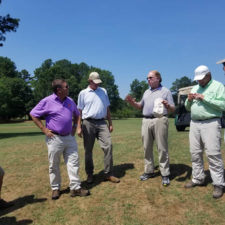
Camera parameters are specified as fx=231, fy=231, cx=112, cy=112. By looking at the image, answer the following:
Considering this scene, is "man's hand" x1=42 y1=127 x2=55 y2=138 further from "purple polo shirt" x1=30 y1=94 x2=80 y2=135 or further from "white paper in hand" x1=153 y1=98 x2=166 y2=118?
"white paper in hand" x1=153 y1=98 x2=166 y2=118

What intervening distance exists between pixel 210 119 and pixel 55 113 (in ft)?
9.20

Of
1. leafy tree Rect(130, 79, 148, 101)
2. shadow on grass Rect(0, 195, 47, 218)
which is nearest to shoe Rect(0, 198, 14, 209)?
shadow on grass Rect(0, 195, 47, 218)

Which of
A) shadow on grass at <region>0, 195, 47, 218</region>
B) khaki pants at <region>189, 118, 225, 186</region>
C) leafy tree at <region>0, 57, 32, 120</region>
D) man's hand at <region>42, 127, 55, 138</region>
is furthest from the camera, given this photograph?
leafy tree at <region>0, 57, 32, 120</region>

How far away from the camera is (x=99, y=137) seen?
5.17 metres

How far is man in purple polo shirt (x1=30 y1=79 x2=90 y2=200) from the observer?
14.2ft

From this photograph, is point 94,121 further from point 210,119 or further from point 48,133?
point 210,119

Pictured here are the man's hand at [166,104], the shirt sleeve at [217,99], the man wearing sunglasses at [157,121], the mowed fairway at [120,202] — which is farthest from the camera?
the man wearing sunglasses at [157,121]

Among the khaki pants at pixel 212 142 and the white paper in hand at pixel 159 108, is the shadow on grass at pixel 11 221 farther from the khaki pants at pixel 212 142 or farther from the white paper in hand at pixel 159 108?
the khaki pants at pixel 212 142

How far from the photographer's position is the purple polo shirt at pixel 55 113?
4.33 m

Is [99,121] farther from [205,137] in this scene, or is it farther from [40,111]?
[205,137]

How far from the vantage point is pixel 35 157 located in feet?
25.3

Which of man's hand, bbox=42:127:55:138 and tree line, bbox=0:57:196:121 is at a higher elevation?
tree line, bbox=0:57:196:121

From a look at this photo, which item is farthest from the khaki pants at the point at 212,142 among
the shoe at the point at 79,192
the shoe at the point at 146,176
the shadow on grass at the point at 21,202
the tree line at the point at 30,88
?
the tree line at the point at 30,88

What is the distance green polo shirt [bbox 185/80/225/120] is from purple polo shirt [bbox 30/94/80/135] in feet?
7.75
